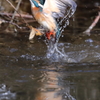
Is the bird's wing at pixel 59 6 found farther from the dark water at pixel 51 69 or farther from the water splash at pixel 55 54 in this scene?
the dark water at pixel 51 69

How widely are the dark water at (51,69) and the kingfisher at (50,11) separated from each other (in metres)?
→ 0.40

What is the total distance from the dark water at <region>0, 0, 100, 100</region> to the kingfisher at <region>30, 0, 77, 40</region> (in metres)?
0.40

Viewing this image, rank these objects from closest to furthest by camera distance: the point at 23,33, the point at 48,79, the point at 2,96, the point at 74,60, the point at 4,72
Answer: the point at 2,96 → the point at 48,79 → the point at 4,72 → the point at 74,60 → the point at 23,33

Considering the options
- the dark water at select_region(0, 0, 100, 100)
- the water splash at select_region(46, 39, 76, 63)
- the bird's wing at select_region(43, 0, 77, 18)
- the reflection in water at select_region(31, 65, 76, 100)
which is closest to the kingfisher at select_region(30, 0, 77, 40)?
the bird's wing at select_region(43, 0, 77, 18)

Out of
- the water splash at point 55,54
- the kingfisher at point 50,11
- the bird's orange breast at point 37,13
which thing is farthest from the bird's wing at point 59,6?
the water splash at point 55,54

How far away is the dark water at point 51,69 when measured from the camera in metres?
2.61

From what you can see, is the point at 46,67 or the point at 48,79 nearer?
→ the point at 48,79

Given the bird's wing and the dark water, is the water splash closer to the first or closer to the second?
the dark water

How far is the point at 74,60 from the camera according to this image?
12.3 ft

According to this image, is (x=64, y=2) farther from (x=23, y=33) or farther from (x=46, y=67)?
(x=23, y=33)

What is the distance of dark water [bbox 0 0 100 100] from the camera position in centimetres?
261

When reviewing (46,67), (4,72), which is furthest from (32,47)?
(4,72)

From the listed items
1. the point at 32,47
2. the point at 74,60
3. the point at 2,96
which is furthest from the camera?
the point at 32,47

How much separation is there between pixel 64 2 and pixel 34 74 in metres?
0.97
